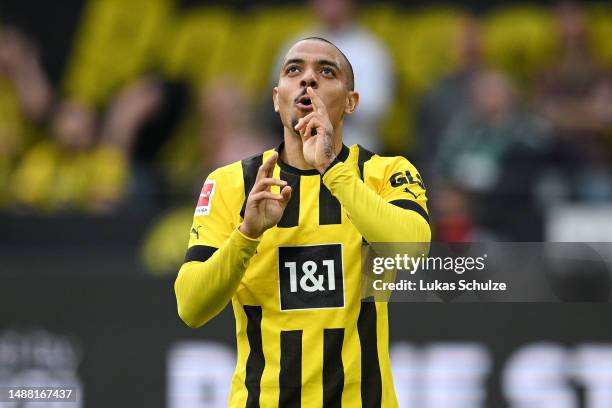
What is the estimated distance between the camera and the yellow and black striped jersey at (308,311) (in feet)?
14.4

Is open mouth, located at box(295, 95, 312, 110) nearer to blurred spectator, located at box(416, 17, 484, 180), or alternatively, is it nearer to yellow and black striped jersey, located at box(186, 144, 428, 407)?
yellow and black striped jersey, located at box(186, 144, 428, 407)

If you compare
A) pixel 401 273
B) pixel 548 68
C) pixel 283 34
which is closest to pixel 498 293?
pixel 401 273

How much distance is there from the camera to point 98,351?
25.3 feet

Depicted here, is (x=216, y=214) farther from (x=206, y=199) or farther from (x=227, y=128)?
(x=227, y=128)

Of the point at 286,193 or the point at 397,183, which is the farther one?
the point at 397,183

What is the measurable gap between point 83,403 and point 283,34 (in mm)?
5658

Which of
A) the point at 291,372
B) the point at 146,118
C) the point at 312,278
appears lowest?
the point at 291,372

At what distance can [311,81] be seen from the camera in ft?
14.6

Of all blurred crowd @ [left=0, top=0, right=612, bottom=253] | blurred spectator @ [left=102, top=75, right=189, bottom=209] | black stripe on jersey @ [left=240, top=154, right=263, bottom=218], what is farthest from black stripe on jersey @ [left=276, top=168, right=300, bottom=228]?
blurred spectator @ [left=102, top=75, right=189, bottom=209]

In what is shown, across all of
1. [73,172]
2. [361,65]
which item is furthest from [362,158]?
[73,172]

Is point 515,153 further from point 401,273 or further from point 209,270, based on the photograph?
point 209,270

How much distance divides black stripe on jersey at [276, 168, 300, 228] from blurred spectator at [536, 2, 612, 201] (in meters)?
5.42

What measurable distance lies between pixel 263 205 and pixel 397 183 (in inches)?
24.4

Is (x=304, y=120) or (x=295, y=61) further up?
(x=295, y=61)
